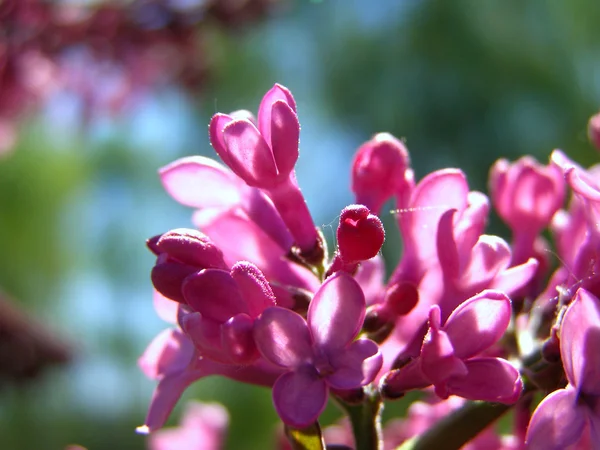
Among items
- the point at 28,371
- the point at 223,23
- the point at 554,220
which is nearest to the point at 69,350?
the point at 28,371

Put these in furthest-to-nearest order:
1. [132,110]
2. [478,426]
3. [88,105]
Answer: [132,110] < [88,105] < [478,426]

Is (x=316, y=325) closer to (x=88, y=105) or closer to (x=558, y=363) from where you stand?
(x=558, y=363)

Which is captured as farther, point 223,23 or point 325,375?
point 223,23

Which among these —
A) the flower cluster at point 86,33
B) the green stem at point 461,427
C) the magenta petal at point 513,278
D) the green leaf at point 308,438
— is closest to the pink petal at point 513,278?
the magenta petal at point 513,278

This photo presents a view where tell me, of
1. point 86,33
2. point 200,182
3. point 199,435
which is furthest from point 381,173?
point 86,33

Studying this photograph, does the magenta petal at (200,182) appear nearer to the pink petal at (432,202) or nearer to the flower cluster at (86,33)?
the pink petal at (432,202)

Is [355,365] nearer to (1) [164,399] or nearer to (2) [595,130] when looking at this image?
(1) [164,399]

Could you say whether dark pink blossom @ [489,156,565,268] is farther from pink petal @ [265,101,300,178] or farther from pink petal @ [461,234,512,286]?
pink petal @ [265,101,300,178]
